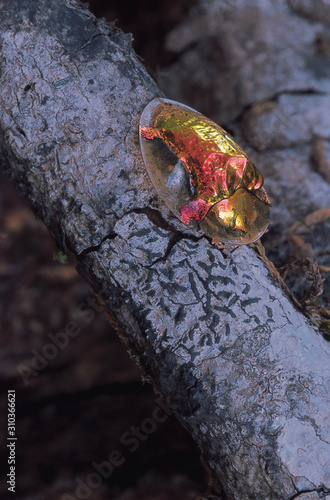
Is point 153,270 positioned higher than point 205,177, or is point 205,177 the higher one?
point 205,177

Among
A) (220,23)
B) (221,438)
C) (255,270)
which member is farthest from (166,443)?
(220,23)

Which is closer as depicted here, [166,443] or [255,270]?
[255,270]

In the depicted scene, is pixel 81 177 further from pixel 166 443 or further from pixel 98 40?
pixel 166 443
